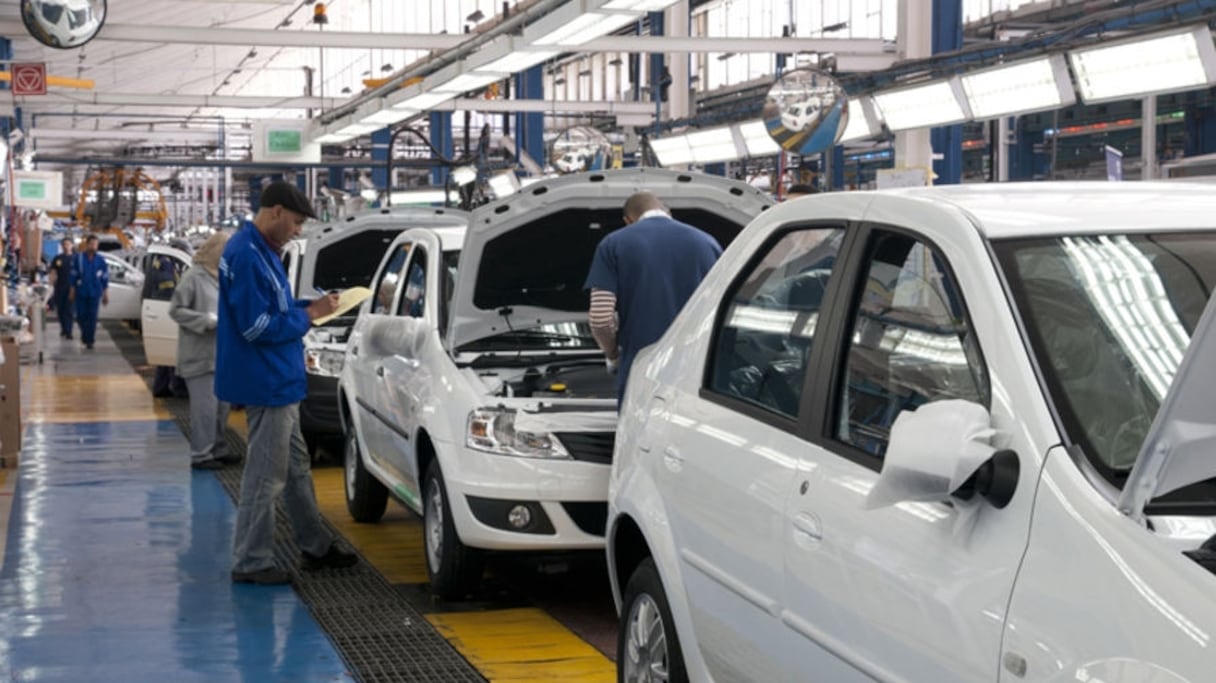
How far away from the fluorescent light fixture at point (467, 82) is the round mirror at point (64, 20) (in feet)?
12.9

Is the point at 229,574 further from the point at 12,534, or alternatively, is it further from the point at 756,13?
the point at 756,13

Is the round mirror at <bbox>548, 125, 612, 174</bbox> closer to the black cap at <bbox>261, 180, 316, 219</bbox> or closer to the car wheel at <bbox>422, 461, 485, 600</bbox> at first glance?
the black cap at <bbox>261, 180, 316, 219</bbox>

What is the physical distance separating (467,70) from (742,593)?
1208 cm

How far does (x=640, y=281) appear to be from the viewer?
6.88m

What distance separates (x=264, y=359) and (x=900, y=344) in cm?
431

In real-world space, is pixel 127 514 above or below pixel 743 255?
below

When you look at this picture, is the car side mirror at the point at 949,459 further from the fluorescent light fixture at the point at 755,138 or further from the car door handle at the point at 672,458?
the fluorescent light fixture at the point at 755,138

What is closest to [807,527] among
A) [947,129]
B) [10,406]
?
[10,406]

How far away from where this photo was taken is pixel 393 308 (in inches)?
329

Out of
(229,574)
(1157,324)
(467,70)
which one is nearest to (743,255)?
(1157,324)

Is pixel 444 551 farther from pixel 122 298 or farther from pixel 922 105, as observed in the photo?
pixel 122 298

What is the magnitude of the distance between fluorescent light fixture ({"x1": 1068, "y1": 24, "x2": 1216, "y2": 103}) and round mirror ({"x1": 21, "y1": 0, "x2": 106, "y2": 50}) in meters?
6.85

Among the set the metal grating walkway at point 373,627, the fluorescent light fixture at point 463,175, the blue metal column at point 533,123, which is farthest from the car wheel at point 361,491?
the blue metal column at point 533,123

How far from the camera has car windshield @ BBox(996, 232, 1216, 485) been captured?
2705 millimetres
